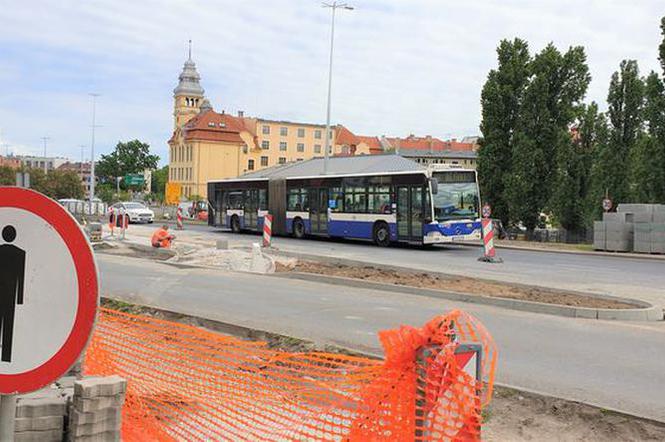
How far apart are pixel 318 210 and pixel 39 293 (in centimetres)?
2820

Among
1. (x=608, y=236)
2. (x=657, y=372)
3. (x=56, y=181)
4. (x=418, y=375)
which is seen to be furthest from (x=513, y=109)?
(x=56, y=181)

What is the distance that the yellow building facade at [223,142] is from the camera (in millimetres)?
119500

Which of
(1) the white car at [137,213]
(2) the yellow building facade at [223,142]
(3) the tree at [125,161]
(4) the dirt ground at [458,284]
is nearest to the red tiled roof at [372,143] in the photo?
(2) the yellow building facade at [223,142]

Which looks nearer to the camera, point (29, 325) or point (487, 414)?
point (29, 325)

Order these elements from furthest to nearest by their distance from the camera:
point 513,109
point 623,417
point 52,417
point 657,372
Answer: point 513,109 < point 657,372 < point 623,417 < point 52,417

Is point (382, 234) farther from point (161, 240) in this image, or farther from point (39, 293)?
point (39, 293)

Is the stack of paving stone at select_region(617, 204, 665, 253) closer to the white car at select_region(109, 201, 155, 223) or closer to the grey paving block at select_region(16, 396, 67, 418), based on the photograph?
the grey paving block at select_region(16, 396, 67, 418)

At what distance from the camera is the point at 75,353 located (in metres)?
2.51

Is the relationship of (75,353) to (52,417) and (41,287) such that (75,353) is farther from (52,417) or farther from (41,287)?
(52,417)

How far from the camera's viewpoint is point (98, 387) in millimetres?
3609

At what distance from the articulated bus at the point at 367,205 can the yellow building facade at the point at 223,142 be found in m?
78.4

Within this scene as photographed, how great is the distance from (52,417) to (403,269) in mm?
13481

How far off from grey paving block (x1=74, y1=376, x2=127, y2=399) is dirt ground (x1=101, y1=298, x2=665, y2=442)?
9.43ft

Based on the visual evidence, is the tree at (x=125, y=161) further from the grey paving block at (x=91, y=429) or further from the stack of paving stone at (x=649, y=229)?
the grey paving block at (x=91, y=429)
